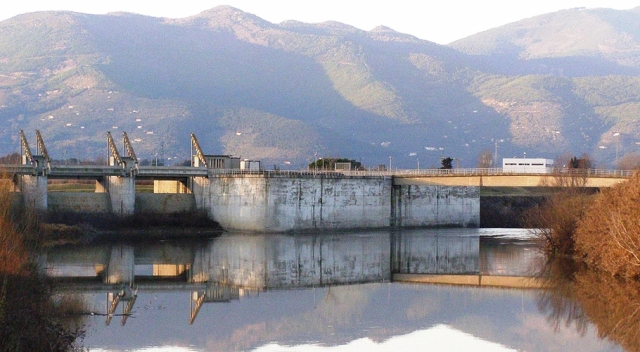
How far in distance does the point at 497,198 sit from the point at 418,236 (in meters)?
36.0

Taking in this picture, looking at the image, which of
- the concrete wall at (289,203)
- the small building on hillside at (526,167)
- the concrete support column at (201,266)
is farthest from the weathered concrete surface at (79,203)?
the small building on hillside at (526,167)

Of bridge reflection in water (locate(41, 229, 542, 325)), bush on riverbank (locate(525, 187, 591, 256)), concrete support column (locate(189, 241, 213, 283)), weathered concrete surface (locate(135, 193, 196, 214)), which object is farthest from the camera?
weathered concrete surface (locate(135, 193, 196, 214))

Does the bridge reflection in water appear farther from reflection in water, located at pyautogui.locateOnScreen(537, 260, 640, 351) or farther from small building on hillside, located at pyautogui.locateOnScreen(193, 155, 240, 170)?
small building on hillside, located at pyautogui.locateOnScreen(193, 155, 240, 170)

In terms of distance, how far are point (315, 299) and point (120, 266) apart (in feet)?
58.0

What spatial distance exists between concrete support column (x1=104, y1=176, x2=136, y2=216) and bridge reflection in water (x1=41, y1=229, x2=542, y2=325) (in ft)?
34.8

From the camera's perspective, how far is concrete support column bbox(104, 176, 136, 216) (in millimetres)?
93500

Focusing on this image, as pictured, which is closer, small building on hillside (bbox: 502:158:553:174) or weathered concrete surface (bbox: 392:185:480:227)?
small building on hillside (bbox: 502:158:553:174)

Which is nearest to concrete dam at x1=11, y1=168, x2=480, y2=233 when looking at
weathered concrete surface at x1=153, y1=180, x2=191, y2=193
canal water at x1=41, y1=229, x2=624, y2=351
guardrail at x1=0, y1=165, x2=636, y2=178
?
weathered concrete surface at x1=153, y1=180, x2=191, y2=193

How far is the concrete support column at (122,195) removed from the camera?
93.5m

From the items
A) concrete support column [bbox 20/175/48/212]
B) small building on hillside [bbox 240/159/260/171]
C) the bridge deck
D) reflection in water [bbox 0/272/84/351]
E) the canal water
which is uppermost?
small building on hillside [bbox 240/159/260/171]

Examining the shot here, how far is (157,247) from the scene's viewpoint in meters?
79.2

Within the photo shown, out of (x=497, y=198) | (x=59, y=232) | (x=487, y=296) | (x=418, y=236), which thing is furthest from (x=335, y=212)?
(x=487, y=296)

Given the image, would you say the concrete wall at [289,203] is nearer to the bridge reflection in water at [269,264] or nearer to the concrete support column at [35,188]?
the bridge reflection in water at [269,264]

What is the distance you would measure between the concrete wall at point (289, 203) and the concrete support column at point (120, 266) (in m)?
17.0
